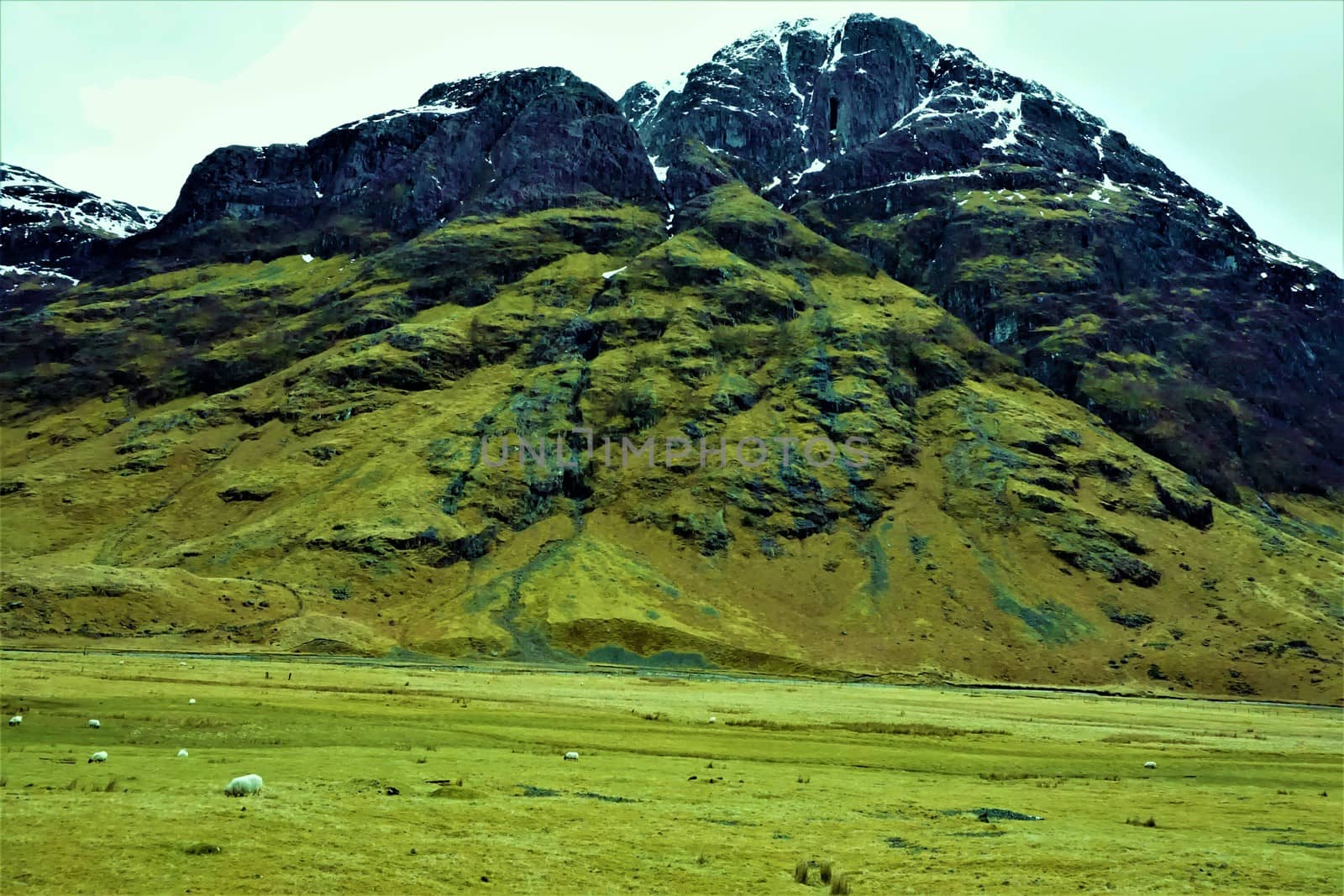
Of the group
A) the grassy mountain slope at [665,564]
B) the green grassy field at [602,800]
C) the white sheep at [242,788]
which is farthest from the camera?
the grassy mountain slope at [665,564]

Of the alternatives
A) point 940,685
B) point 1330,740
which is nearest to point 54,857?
point 1330,740

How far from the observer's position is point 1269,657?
499 feet

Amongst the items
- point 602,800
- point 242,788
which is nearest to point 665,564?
point 602,800

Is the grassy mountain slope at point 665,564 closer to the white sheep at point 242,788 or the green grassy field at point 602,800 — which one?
the green grassy field at point 602,800

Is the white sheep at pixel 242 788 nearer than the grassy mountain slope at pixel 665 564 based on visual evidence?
Yes

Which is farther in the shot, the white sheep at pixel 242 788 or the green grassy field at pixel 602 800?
the white sheep at pixel 242 788

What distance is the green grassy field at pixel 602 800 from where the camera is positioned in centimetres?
1995

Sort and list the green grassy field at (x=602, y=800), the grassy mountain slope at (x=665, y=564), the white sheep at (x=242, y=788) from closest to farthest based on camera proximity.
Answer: the green grassy field at (x=602, y=800) < the white sheep at (x=242, y=788) < the grassy mountain slope at (x=665, y=564)

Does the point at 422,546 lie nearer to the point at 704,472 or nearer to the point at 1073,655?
the point at 704,472

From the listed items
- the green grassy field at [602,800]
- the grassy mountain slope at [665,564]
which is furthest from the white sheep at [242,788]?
the grassy mountain slope at [665,564]

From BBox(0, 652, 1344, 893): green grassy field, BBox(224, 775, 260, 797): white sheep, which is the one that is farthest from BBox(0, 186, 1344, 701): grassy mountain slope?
BBox(224, 775, 260, 797): white sheep

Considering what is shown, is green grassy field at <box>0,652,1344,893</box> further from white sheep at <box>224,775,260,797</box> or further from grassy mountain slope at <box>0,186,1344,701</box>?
grassy mountain slope at <box>0,186,1344,701</box>

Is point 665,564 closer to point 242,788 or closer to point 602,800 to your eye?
point 602,800

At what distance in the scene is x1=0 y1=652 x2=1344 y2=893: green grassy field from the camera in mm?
19953
